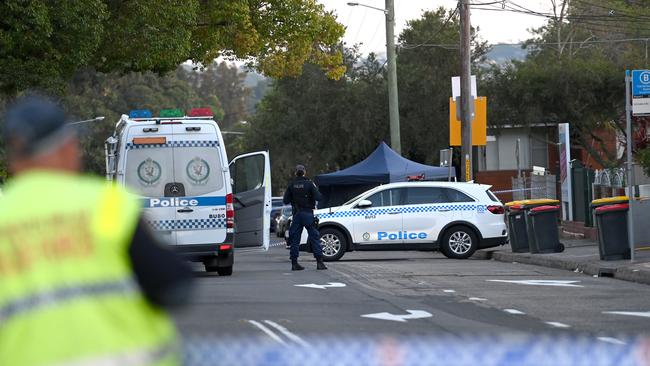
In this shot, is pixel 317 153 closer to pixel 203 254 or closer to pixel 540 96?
pixel 540 96

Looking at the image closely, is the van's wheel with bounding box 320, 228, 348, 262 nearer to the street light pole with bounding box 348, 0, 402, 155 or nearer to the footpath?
the footpath

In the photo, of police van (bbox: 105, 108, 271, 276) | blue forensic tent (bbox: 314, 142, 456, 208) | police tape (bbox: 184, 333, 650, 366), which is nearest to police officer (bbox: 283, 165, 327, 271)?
police van (bbox: 105, 108, 271, 276)

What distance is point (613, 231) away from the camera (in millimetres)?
20344

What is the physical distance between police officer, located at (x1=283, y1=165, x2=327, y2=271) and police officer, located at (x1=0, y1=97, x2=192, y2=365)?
1701 cm

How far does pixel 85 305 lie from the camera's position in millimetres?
3648

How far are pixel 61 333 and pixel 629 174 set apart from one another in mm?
16312

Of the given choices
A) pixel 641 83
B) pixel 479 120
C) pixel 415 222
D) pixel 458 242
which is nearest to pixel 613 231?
pixel 641 83

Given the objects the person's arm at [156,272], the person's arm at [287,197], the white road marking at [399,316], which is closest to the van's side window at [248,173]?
the person's arm at [287,197]

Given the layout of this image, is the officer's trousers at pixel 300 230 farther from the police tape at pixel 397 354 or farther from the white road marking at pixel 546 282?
the police tape at pixel 397 354

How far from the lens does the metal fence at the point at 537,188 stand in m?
35.6

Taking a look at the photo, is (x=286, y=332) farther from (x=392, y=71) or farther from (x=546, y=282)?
(x=392, y=71)

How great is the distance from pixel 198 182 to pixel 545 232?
809 cm

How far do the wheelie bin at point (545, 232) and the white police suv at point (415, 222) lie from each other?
1.10 metres

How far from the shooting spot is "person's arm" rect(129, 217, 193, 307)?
3.84m
